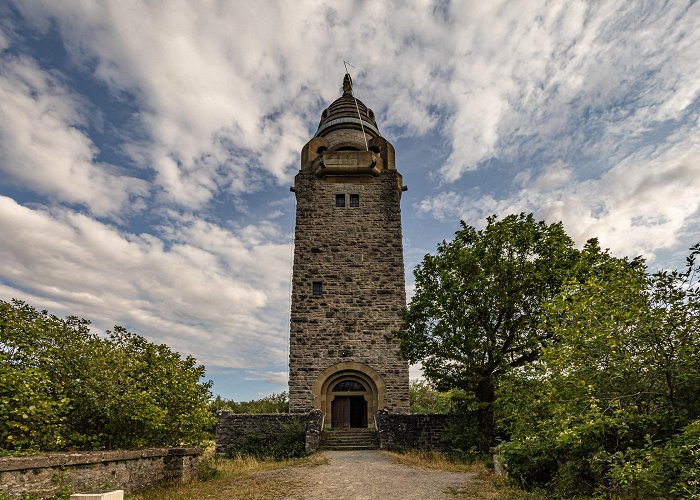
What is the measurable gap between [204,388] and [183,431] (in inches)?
41.1

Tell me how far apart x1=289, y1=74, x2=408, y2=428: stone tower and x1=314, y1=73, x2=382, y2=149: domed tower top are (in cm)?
48

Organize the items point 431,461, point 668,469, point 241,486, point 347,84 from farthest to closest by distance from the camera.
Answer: point 347,84, point 431,461, point 241,486, point 668,469

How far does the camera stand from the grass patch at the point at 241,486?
762 cm

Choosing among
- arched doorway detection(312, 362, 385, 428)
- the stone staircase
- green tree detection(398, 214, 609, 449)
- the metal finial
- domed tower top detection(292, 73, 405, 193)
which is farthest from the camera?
the metal finial

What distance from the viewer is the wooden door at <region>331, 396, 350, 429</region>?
16.6 m

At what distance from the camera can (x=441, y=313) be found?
13.3 metres

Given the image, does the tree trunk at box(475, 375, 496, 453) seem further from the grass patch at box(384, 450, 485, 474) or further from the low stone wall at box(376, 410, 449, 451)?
the low stone wall at box(376, 410, 449, 451)

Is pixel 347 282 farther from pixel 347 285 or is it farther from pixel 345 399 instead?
pixel 345 399

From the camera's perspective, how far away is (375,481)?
8812mm

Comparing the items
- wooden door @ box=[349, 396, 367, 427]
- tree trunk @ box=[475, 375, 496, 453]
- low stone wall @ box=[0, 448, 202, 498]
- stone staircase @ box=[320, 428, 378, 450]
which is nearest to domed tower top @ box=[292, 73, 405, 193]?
wooden door @ box=[349, 396, 367, 427]

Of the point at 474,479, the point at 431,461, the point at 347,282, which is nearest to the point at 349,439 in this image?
the point at 431,461

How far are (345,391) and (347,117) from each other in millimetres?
13916

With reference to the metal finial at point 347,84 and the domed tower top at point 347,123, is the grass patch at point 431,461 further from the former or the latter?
the metal finial at point 347,84

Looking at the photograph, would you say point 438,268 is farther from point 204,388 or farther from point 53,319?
point 53,319
